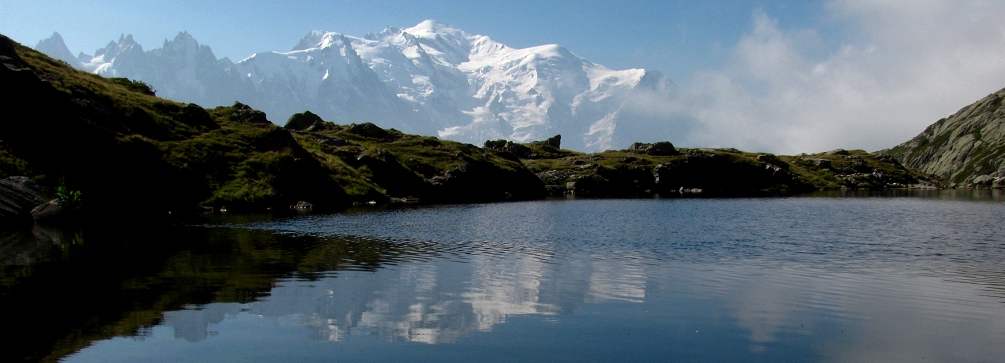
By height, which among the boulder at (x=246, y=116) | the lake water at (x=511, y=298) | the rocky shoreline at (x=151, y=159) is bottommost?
the lake water at (x=511, y=298)

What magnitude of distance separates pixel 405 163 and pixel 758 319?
139m

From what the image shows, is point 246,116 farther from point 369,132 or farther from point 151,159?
point 369,132

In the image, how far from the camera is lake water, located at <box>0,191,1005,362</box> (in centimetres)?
2181

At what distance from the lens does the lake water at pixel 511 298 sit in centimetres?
2181

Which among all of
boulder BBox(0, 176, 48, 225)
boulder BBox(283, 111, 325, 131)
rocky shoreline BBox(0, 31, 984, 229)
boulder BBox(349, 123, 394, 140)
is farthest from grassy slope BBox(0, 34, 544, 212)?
boulder BBox(283, 111, 325, 131)

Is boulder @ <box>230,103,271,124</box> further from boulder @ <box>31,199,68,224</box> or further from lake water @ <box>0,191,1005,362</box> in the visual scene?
lake water @ <box>0,191,1005,362</box>

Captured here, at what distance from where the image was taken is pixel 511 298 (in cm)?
3133

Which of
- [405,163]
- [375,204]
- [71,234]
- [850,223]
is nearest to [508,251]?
[71,234]

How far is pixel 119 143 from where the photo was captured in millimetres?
91812

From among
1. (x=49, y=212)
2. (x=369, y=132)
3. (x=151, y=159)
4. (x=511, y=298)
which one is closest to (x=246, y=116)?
(x=151, y=159)

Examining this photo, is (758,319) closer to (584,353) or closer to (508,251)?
(584,353)

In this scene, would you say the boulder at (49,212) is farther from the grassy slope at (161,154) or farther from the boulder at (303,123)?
the boulder at (303,123)

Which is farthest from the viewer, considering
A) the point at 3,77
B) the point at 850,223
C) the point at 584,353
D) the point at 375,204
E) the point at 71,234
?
the point at 375,204

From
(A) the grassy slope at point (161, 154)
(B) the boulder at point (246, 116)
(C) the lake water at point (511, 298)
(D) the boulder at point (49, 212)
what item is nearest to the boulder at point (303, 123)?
(A) the grassy slope at point (161, 154)
